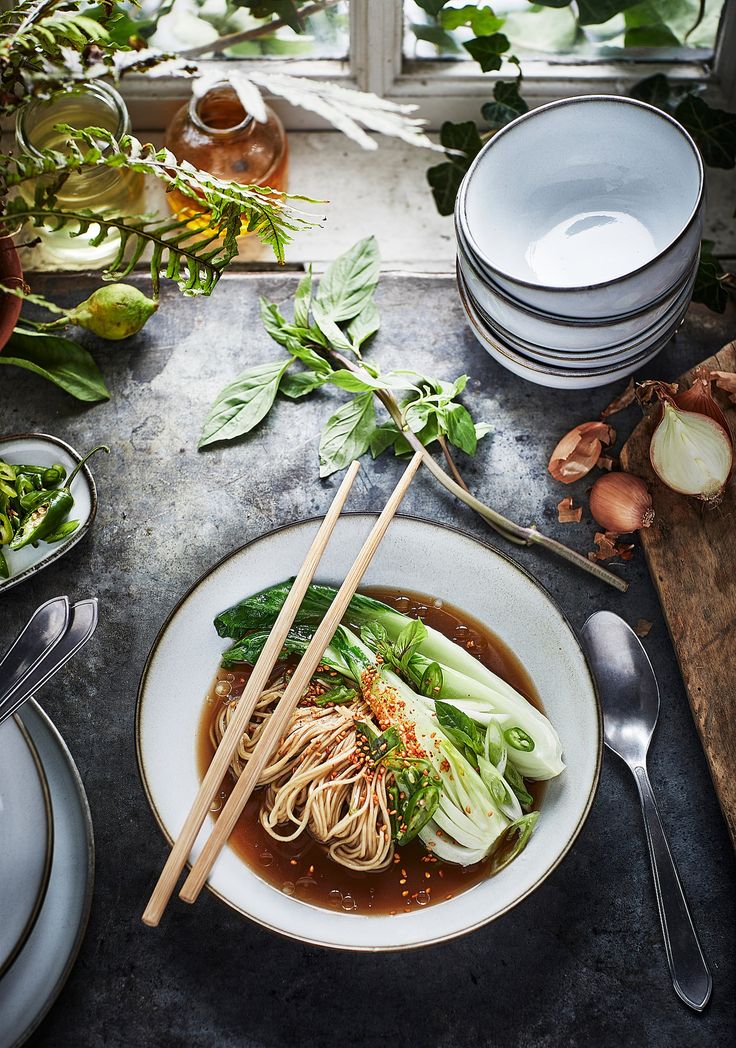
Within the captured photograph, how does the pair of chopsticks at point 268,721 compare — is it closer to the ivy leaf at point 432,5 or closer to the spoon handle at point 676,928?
the spoon handle at point 676,928

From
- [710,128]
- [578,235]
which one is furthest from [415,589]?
[710,128]

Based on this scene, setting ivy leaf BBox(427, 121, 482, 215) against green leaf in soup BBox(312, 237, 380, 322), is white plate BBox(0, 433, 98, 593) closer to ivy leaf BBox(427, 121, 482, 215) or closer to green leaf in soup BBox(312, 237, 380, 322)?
green leaf in soup BBox(312, 237, 380, 322)

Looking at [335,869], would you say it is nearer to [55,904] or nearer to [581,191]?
[55,904]

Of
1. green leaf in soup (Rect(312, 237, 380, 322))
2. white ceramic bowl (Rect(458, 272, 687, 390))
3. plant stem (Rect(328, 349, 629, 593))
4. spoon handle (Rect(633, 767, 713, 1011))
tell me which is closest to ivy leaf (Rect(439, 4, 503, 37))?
green leaf in soup (Rect(312, 237, 380, 322))

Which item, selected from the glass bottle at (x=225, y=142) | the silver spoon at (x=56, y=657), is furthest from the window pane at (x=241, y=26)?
the silver spoon at (x=56, y=657)

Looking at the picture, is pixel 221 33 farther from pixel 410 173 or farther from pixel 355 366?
pixel 355 366

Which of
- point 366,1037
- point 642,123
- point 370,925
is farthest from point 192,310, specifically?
point 366,1037
